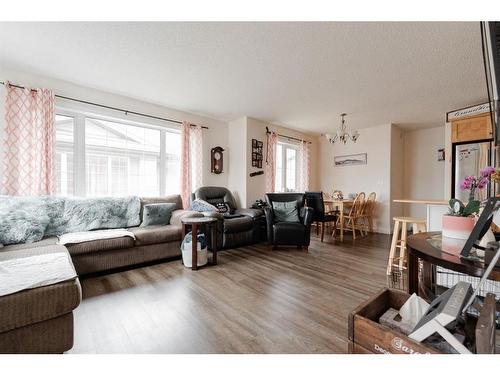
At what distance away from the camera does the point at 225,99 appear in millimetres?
3551

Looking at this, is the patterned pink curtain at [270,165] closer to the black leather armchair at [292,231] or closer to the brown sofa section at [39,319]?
the black leather armchair at [292,231]

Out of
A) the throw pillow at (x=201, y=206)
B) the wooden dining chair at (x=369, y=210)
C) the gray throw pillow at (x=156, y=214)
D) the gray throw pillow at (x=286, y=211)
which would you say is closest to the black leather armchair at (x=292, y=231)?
the gray throw pillow at (x=286, y=211)

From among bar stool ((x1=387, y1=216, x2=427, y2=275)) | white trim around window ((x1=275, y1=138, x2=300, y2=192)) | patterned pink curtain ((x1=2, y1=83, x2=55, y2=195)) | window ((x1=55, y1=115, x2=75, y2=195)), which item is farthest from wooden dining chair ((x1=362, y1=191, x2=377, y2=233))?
patterned pink curtain ((x1=2, y1=83, x2=55, y2=195))

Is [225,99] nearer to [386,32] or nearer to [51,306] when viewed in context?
[386,32]

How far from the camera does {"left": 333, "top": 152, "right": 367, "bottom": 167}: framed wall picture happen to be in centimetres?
533

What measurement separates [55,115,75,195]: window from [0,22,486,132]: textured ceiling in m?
0.61

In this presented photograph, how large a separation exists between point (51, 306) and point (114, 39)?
7.13ft

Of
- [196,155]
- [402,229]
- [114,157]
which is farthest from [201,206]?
[402,229]

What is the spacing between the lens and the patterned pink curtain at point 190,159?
4.02m

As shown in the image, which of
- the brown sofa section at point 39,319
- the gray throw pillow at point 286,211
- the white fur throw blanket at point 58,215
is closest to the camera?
the brown sofa section at point 39,319

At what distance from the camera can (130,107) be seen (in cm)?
354

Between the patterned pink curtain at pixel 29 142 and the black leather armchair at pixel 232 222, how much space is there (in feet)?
6.48

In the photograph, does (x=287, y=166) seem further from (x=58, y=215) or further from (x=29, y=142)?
(x=29, y=142)
